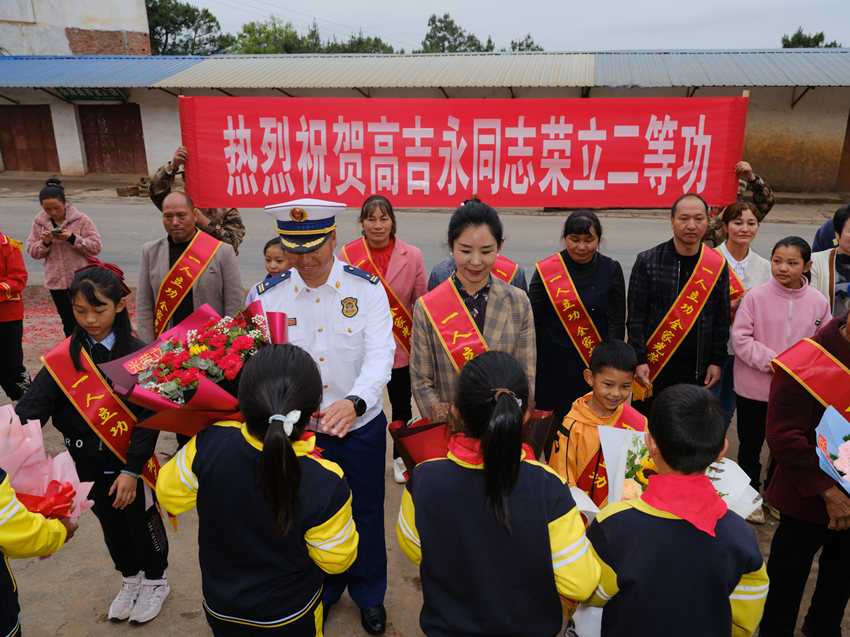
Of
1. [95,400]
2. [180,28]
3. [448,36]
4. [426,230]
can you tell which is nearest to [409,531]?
[95,400]

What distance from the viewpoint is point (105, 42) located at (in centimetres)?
2419

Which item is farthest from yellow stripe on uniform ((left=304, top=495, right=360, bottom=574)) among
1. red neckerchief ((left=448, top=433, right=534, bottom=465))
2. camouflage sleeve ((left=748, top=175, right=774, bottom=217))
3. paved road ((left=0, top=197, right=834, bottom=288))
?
paved road ((left=0, top=197, right=834, bottom=288))

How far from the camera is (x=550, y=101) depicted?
3.77 m

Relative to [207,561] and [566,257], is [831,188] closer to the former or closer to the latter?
[566,257]

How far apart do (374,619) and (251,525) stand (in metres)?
1.23

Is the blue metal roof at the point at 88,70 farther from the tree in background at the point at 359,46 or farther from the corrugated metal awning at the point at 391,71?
the tree in background at the point at 359,46

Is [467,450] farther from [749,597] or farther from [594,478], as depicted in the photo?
[594,478]

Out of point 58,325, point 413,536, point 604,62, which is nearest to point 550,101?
point 413,536

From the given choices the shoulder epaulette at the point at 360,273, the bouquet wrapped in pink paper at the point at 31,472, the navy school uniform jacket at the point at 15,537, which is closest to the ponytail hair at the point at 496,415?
the shoulder epaulette at the point at 360,273

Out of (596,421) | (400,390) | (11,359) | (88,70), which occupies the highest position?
(88,70)

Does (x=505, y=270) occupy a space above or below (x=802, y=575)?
above

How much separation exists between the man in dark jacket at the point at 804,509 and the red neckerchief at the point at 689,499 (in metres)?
0.91

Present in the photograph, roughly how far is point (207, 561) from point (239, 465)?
14.1 inches

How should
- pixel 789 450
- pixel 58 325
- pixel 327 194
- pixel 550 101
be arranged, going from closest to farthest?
pixel 789 450
pixel 550 101
pixel 327 194
pixel 58 325
